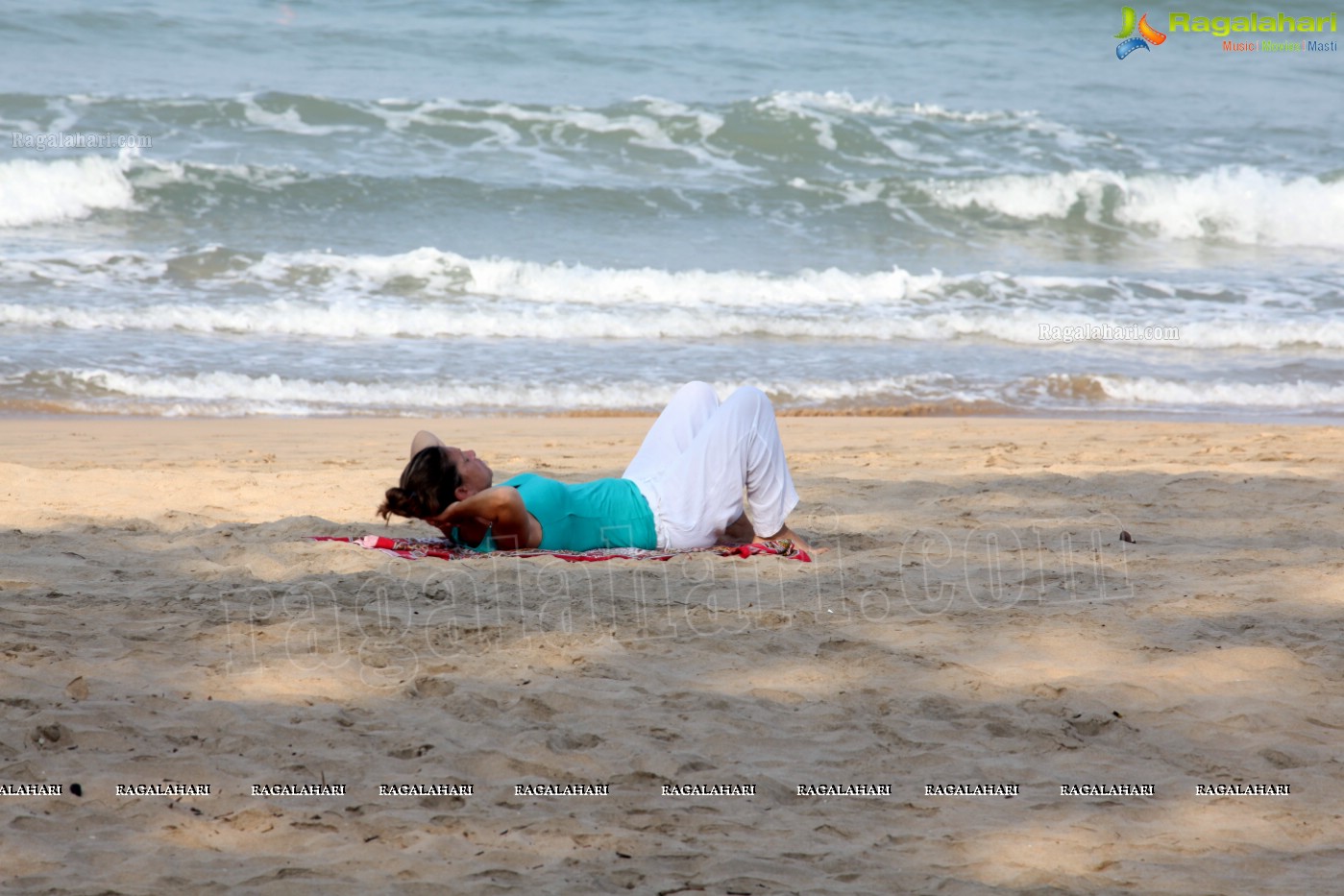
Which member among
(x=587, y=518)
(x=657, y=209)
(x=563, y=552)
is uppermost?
(x=657, y=209)

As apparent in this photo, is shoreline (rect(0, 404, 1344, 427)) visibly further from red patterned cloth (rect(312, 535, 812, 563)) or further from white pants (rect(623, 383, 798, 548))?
red patterned cloth (rect(312, 535, 812, 563))

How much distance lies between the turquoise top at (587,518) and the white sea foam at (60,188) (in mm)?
11033

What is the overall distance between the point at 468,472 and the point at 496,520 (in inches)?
7.9

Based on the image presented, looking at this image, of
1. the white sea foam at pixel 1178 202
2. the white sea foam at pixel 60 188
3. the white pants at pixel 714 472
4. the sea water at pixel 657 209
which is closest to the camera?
the white pants at pixel 714 472

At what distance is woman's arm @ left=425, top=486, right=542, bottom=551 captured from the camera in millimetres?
4195

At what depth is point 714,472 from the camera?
439cm

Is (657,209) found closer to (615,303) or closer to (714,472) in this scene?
(615,303)

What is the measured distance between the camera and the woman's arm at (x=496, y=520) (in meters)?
4.20

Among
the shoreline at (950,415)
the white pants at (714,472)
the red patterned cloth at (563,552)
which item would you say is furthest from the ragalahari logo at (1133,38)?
the red patterned cloth at (563,552)

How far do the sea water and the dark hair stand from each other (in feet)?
14.0

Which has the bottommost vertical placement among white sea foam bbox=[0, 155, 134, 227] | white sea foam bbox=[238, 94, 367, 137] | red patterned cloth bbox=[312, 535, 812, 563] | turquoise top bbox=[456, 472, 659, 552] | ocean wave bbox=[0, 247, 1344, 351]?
red patterned cloth bbox=[312, 535, 812, 563]

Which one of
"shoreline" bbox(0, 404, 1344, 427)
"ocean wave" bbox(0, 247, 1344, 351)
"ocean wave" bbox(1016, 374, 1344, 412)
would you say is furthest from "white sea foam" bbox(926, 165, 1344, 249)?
"shoreline" bbox(0, 404, 1344, 427)

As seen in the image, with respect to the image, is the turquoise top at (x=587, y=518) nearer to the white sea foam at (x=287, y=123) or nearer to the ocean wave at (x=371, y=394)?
the ocean wave at (x=371, y=394)

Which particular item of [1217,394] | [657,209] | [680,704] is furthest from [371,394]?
[657,209]
